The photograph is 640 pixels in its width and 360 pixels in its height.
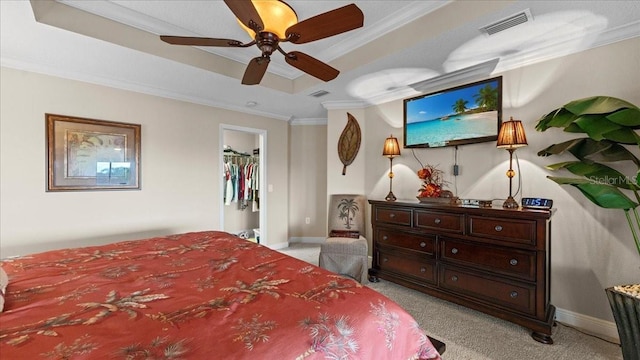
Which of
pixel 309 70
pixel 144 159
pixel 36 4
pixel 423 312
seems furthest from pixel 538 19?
pixel 144 159

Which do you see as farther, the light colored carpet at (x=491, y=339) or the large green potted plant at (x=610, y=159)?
the light colored carpet at (x=491, y=339)

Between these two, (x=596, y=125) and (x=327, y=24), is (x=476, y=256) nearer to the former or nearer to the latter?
(x=596, y=125)

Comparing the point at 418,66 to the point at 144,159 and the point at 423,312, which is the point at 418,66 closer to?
the point at 423,312

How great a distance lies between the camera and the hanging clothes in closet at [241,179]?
201 inches

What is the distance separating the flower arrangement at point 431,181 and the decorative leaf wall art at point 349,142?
3.64 feet

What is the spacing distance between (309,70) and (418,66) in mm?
1402

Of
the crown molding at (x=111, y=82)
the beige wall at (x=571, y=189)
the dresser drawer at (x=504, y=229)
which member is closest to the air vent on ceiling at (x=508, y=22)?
the beige wall at (x=571, y=189)

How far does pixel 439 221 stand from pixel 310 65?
6.28 ft

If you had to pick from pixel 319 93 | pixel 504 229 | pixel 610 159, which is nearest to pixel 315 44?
pixel 319 93

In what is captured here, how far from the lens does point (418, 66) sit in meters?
2.82

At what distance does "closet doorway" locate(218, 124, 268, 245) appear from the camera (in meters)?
4.70

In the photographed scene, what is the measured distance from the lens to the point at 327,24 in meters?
1.59

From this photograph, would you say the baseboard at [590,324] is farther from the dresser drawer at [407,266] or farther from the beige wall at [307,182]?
the beige wall at [307,182]

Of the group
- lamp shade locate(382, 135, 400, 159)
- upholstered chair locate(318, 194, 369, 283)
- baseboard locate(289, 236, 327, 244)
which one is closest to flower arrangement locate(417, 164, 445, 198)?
lamp shade locate(382, 135, 400, 159)
